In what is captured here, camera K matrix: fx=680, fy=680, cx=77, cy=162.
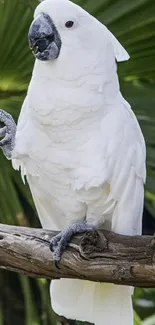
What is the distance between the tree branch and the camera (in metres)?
1.42

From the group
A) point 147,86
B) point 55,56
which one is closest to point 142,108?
point 147,86

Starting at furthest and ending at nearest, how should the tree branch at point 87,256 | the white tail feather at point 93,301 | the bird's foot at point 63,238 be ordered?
the white tail feather at point 93,301
the bird's foot at point 63,238
the tree branch at point 87,256

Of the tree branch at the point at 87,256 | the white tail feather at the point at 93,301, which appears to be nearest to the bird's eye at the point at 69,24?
the tree branch at the point at 87,256

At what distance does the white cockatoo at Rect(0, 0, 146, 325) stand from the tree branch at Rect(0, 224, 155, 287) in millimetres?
45

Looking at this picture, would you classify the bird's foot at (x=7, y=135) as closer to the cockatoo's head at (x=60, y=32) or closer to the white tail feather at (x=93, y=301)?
the cockatoo's head at (x=60, y=32)

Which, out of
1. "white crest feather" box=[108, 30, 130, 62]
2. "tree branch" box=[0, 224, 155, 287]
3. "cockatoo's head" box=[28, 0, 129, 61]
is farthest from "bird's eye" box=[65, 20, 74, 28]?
"tree branch" box=[0, 224, 155, 287]

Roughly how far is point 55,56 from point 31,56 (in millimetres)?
382

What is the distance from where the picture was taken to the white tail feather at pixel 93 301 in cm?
166

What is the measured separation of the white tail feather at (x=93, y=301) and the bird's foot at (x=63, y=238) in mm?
181

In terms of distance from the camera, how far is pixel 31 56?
5.97 feet

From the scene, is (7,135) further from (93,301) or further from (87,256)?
(93,301)

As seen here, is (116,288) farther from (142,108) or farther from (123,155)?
(142,108)

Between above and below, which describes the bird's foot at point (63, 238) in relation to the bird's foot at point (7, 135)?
below

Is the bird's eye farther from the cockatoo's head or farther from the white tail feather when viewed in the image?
the white tail feather
